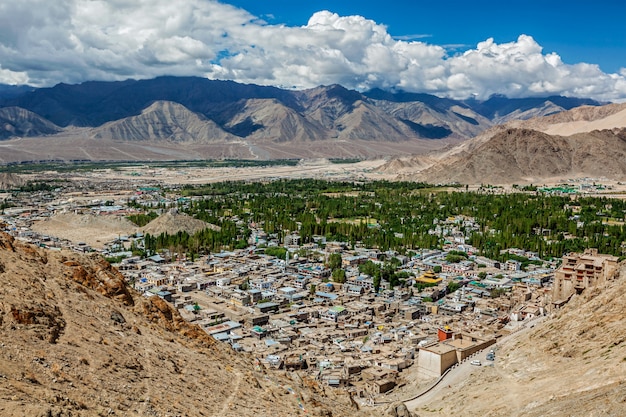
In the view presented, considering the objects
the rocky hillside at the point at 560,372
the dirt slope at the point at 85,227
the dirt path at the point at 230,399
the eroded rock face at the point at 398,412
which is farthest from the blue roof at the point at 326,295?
the dirt slope at the point at 85,227

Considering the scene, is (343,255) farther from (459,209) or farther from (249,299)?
(459,209)

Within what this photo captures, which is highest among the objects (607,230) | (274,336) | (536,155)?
(536,155)

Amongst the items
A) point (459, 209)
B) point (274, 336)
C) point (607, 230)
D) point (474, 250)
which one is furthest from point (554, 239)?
point (274, 336)

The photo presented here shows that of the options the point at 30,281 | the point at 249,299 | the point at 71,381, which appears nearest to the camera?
the point at 71,381

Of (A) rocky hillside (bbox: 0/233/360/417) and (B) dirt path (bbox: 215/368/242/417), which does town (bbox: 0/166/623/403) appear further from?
(B) dirt path (bbox: 215/368/242/417)

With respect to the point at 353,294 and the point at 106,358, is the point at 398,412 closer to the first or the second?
the point at 106,358

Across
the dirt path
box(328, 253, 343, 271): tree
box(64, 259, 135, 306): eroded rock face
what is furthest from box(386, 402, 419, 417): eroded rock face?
box(328, 253, 343, 271): tree

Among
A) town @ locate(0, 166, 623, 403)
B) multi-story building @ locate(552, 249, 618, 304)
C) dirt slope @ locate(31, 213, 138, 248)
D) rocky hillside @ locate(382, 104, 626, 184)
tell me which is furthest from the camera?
rocky hillside @ locate(382, 104, 626, 184)
